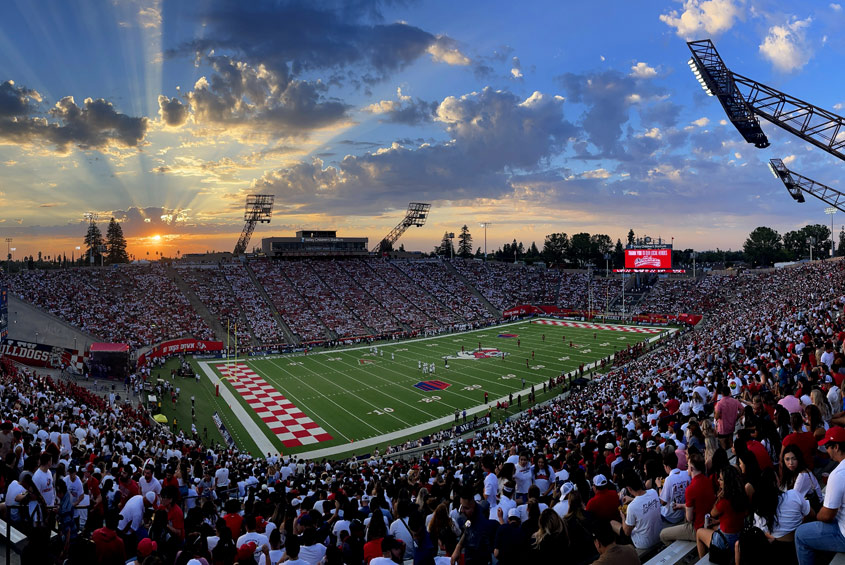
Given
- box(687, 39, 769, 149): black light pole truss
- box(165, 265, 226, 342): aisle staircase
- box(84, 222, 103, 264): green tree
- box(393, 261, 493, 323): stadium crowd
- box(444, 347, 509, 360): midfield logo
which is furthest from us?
box(84, 222, 103, 264): green tree

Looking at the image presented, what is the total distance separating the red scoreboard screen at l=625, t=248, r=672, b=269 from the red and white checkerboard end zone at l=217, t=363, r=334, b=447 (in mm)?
49600

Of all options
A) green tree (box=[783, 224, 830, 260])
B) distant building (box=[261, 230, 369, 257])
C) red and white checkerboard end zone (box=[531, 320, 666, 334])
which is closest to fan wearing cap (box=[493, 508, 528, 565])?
red and white checkerboard end zone (box=[531, 320, 666, 334])

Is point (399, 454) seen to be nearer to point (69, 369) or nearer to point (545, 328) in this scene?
point (69, 369)

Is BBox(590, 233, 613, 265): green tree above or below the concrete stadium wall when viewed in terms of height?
above

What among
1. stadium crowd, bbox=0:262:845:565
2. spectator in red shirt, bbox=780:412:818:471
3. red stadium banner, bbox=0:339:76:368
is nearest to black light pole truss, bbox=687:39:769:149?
stadium crowd, bbox=0:262:845:565

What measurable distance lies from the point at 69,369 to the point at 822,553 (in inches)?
1426

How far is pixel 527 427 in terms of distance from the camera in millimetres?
19859

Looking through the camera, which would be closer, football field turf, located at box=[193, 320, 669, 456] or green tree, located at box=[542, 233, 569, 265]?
football field turf, located at box=[193, 320, 669, 456]

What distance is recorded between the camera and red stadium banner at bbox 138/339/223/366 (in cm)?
3817

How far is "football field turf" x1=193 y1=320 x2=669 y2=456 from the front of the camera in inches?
1003

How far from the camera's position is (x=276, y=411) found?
92.1ft

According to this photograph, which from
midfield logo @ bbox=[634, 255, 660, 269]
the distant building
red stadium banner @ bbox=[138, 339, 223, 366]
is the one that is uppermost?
the distant building

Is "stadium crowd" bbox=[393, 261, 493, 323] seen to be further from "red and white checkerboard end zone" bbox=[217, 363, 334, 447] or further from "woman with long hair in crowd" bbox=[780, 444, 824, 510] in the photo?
"woman with long hair in crowd" bbox=[780, 444, 824, 510]

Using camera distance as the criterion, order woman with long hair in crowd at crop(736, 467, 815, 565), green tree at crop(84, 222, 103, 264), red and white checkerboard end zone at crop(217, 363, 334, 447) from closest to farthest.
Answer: woman with long hair in crowd at crop(736, 467, 815, 565)
red and white checkerboard end zone at crop(217, 363, 334, 447)
green tree at crop(84, 222, 103, 264)
